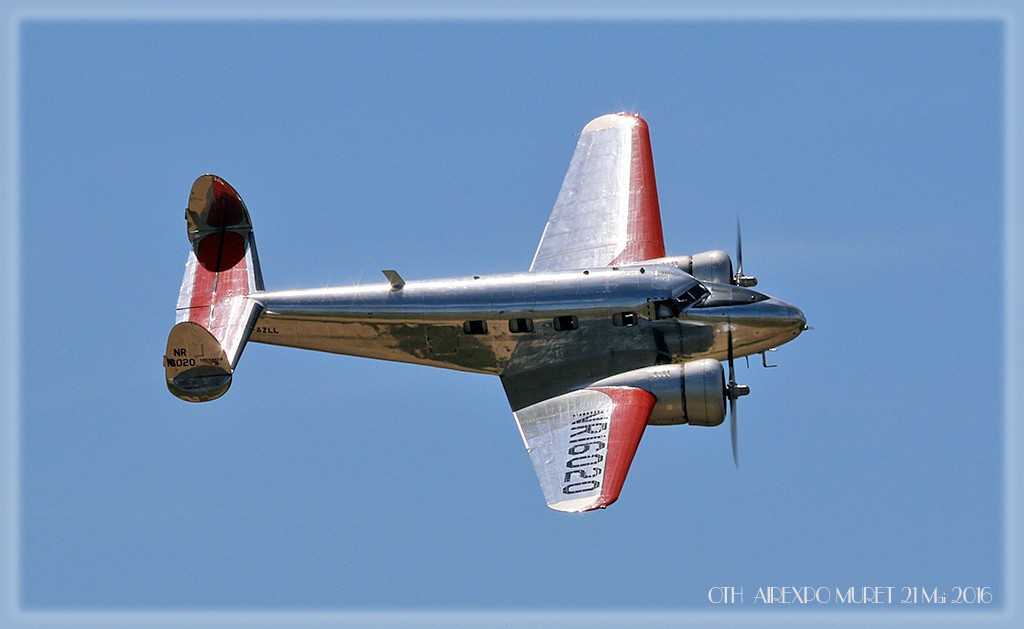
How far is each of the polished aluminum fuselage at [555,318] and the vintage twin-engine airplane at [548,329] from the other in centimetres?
2

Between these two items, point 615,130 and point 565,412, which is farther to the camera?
point 615,130

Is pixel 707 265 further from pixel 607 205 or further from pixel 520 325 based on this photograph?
pixel 520 325

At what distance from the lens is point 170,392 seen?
113 feet

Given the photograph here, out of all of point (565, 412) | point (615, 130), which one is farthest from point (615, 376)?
point (615, 130)

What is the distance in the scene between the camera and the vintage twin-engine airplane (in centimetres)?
3375

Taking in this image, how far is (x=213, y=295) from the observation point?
119 feet

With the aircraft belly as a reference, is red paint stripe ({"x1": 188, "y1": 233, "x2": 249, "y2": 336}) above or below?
above

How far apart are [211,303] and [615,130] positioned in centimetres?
969

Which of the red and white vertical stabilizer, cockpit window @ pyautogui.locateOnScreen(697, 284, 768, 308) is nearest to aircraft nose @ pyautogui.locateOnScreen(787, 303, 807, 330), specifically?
cockpit window @ pyautogui.locateOnScreen(697, 284, 768, 308)

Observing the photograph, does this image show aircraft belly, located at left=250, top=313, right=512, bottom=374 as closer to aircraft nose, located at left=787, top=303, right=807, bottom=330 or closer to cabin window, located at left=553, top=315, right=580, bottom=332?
cabin window, located at left=553, top=315, right=580, bottom=332

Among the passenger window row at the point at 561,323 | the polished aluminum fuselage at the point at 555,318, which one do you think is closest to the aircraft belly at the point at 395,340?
the polished aluminum fuselage at the point at 555,318

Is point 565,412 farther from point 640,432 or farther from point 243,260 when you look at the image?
point 243,260

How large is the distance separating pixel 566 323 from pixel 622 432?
8.98ft

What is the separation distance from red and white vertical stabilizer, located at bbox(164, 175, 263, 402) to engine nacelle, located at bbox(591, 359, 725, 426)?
764cm
